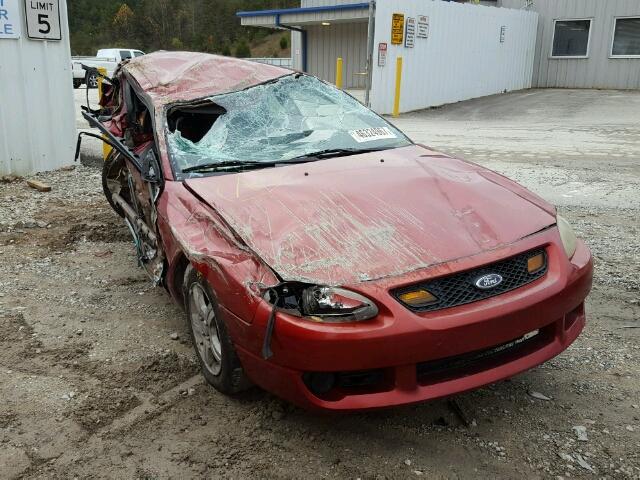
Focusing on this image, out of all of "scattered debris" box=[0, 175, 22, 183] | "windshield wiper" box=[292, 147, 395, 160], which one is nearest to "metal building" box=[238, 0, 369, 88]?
"scattered debris" box=[0, 175, 22, 183]

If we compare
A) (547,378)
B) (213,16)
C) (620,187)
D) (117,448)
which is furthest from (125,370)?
(213,16)

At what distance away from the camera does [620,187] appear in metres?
7.02

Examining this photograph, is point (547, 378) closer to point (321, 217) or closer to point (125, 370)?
Answer: point (321, 217)

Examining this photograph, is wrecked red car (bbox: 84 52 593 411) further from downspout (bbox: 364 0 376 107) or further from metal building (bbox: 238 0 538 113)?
metal building (bbox: 238 0 538 113)

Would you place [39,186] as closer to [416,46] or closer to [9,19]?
[9,19]

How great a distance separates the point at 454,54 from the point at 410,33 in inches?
105

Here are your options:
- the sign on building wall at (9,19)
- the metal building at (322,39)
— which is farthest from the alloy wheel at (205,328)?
the metal building at (322,39)

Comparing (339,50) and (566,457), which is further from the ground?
(339,50)

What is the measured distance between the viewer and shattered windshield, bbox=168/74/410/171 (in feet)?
11.6

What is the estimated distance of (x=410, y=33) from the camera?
16.0 metres

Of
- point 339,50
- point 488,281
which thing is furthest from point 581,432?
point 339,50

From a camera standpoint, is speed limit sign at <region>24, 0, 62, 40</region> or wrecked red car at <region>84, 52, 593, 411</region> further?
speed limit sign at <region>24, 0, 62, 40</region>

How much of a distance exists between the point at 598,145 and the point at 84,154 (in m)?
8.53

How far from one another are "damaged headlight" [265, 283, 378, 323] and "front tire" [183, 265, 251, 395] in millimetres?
411
